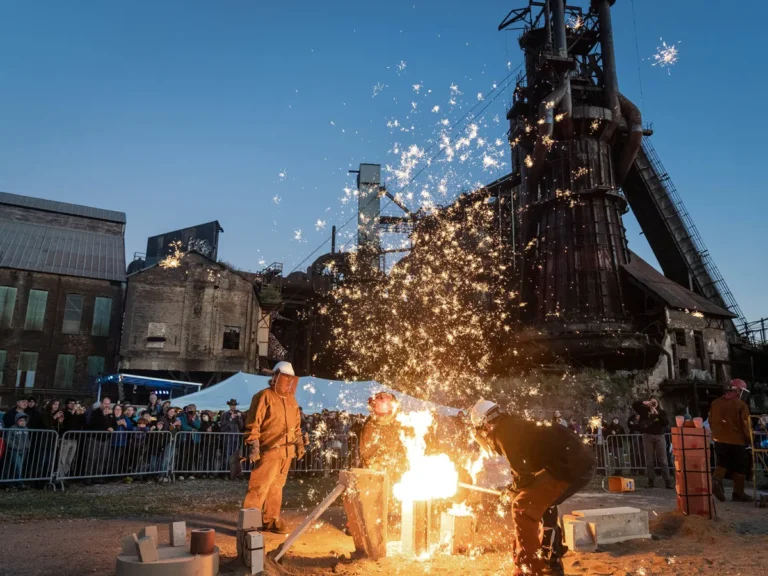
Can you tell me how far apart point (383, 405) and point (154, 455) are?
831 centimetres

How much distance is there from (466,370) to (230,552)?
2561 cm

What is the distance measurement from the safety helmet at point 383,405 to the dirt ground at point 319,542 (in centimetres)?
171

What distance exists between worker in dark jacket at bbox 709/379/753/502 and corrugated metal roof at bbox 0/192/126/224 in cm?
3687

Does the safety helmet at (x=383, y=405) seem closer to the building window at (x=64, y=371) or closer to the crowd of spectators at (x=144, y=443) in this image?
the crowd of spectators at (x=144, y=443)

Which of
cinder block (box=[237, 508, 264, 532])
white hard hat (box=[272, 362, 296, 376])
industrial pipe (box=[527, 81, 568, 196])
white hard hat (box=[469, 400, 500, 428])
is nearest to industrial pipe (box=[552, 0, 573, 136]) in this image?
industrial pipe (box=[527, 81, 568, 196])

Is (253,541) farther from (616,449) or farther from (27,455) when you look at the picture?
(616,449)

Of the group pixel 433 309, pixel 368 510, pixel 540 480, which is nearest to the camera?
pixel 540 480

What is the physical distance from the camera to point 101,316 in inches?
1280

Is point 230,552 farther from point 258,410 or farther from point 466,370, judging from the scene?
point 466,370

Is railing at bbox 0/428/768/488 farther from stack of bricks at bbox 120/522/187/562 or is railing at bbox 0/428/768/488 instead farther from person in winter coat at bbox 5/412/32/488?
stack of bricks at bbox 120/522/187/562

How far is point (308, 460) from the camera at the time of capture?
15227mm

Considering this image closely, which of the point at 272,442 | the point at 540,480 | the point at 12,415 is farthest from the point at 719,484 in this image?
the point at 12,415

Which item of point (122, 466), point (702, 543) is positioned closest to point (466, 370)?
point (122, 466)

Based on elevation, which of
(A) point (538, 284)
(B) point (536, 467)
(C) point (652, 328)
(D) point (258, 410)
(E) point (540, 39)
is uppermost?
(E) point (540, 39)
